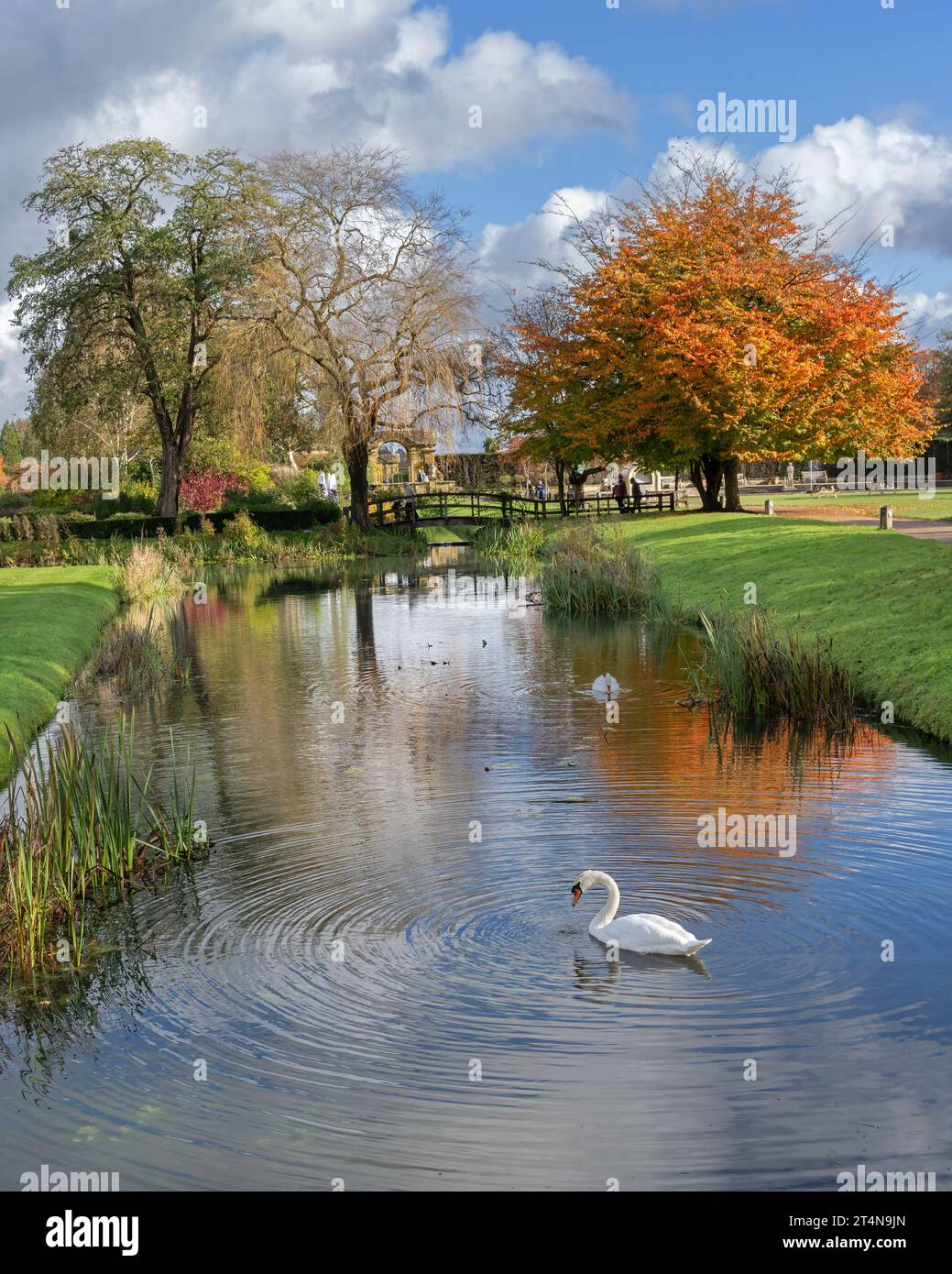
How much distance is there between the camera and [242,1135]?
18.3ft

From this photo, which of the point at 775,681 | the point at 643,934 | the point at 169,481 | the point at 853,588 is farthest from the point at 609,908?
the point at 169,481

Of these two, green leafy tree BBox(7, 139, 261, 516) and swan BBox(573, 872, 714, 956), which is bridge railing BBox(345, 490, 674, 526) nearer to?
green leafy tree BBox(7, 139, 261, 516)

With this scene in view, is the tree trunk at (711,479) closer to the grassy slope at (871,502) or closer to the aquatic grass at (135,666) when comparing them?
the grassy slope at (871,502)

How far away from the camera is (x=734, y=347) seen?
38812mm

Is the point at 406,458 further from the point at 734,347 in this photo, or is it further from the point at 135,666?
the point at 135,666

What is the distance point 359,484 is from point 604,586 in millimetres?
24008

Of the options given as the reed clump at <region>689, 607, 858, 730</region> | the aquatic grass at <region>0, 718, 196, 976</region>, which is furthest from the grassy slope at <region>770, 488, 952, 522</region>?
the aquatic grass at <region>0, 718, 196, 976</region>

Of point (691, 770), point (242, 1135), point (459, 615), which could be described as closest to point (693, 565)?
point (459, 615)

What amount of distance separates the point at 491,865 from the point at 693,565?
19381mm

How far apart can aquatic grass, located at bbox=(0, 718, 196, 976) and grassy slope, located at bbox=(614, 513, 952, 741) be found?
7470mm

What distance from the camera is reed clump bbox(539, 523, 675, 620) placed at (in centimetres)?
2348

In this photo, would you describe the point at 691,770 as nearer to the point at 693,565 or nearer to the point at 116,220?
the point at 693,565

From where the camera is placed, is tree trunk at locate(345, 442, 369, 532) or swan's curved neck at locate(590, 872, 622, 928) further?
tree trunk at locate(345, 442, 369, 532)
